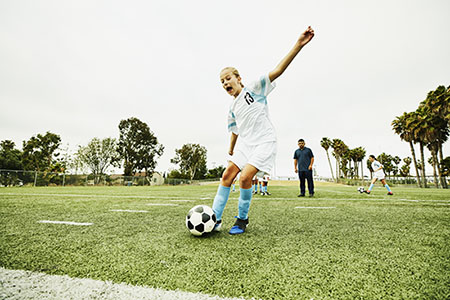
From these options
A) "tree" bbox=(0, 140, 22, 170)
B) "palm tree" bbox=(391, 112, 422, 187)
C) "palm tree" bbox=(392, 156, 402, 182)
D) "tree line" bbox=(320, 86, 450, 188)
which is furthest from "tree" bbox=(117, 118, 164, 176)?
"palm tree" bbox=(392, 156, 402, 182)

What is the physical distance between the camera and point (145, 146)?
152 feet

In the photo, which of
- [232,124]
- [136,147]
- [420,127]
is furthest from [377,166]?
[136,147]

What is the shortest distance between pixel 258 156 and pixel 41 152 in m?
51.6

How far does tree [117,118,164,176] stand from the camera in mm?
44344

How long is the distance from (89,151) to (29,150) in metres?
9.79

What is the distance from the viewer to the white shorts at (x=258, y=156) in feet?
8.69

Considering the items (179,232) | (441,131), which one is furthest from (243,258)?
(441,131)

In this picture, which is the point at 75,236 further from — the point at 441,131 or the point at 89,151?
the point at 89,151

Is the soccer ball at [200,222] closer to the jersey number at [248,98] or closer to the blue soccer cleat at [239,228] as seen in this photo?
the blue soccer cleat at [239,228]

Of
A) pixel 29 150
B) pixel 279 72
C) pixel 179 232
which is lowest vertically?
pixel 179 232

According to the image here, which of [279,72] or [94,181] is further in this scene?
[94,181]

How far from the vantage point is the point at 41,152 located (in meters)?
40.7

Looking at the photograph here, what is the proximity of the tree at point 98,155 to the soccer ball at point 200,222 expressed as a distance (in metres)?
46.6

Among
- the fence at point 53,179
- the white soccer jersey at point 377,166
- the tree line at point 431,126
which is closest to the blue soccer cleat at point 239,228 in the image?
the white soccer jersey at point 377,166
